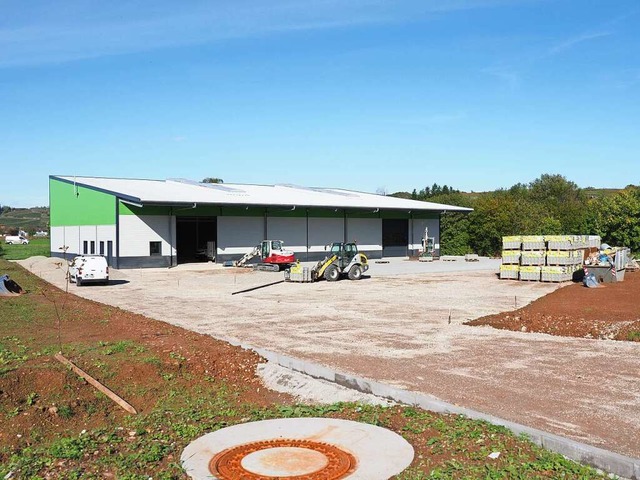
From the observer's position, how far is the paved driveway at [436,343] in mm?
8984

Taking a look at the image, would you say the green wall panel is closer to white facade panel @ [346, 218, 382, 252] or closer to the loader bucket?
the loader bucket

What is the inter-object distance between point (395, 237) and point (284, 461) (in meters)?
46.4

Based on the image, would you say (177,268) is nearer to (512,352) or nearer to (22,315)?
(22,315)

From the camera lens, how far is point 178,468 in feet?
21.4

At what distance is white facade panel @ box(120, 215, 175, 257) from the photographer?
38719 mm

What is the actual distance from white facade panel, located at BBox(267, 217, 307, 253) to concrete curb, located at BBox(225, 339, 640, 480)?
107 ft

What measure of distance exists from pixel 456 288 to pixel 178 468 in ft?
75.2

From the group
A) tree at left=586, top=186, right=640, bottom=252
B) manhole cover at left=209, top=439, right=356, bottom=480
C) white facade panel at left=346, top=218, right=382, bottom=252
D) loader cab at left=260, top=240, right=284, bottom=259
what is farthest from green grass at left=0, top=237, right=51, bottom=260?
manhole cover at left=209, top=439, right=356, bottom=480

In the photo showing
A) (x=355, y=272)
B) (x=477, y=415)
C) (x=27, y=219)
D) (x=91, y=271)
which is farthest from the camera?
(x=27, y=219)

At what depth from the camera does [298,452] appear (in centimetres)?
700

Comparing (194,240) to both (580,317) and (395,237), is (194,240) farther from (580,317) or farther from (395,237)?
(580,317)

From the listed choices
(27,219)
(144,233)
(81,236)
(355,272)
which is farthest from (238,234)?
(27,219)

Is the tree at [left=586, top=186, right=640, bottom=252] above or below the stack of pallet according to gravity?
above

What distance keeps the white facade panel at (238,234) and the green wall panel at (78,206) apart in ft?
23.9
